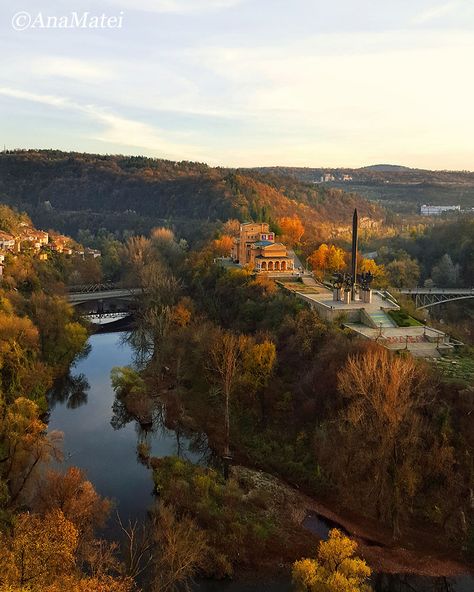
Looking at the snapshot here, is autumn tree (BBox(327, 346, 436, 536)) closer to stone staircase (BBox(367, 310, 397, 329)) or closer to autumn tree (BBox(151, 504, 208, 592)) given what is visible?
autumn tree (BBox(151, 504, 208, 592))

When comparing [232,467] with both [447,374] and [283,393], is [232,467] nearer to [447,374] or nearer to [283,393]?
[283,393]

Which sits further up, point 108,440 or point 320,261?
point 320,261

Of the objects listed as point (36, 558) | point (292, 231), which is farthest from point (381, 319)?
point (292, 231)

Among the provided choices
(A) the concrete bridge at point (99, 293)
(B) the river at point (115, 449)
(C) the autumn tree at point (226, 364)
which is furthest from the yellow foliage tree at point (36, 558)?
(A) the concrete bridge at point (99, 293)

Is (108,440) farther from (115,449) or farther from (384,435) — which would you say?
(384,435)

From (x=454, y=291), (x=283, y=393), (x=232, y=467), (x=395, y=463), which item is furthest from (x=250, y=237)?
(x=395, y=463)

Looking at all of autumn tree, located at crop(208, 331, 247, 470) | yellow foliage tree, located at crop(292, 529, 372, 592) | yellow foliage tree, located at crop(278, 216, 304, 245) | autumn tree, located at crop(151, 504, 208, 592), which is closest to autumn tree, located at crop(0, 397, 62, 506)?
autumn tree, located at crop(151, 504, 208, 592)
